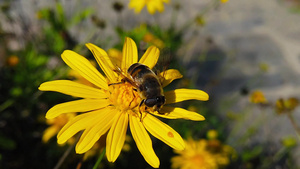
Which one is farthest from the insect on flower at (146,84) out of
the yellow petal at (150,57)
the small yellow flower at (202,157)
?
the small yellow flower at (202,157)

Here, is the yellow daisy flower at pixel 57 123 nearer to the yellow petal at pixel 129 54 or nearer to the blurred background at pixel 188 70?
the blurred background at pixel 188 70

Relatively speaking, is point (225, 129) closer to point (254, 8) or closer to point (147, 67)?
point (147, 67)

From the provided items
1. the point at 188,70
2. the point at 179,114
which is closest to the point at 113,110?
the point at 179,114

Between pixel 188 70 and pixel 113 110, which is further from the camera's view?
pixel 188 70

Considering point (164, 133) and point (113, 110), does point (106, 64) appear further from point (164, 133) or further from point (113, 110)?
point (164, 133)

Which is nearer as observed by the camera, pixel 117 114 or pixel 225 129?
pixel 117 114

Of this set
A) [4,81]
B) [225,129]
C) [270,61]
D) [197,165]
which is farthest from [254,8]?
[4,81]
